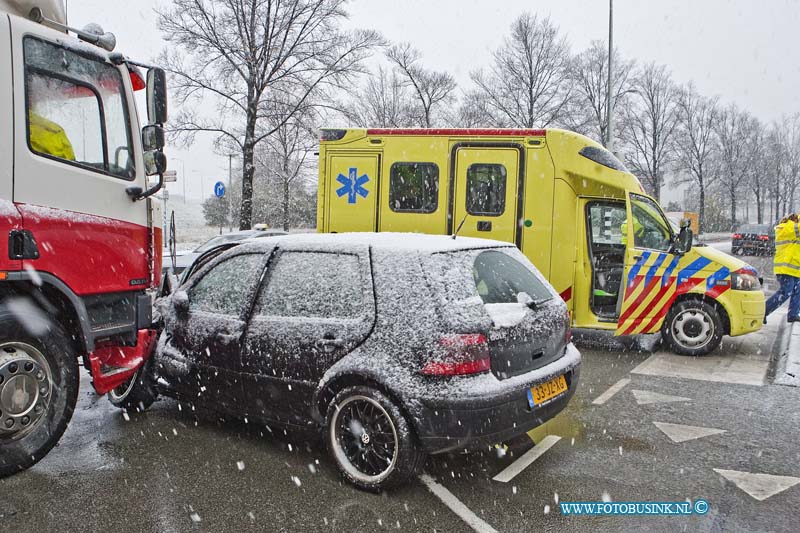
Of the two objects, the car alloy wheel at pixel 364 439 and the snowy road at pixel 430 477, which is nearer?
the snowy road at pixel 430 477

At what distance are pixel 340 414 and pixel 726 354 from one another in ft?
20.5

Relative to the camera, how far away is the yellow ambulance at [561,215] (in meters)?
7.93

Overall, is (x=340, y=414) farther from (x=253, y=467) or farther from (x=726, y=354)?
(x=726, y=354)

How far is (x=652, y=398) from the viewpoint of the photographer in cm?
603

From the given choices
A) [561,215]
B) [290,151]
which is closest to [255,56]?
[290,151]

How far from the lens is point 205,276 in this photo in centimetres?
494

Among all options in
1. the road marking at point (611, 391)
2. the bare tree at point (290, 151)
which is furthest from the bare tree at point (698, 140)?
the road marking at point (611, 391)

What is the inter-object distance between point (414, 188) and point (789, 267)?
6.07m

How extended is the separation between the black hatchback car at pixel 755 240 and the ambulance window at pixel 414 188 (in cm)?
2715

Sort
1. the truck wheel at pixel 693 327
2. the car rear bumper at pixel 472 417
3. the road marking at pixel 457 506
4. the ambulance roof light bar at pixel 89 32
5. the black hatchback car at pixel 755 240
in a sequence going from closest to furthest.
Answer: the road marking at pixel 457 506 < the car rear bumper at pixel 472 417 < the ambulance roof light bar at pixel 89 32 < the truck wheel at pixel 693 327 < the black hatchback car at pixel 755 240

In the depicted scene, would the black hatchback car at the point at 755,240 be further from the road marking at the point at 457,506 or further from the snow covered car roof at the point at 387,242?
the road marking at the point at 457,506

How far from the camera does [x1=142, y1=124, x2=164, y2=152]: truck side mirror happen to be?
15.6 feet

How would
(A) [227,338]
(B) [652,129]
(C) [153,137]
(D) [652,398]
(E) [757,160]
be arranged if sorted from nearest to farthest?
(A) [227,338], (C) [153,137], (D) [652,398], (B) [652,129], (E) [757,160]

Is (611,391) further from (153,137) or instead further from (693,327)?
(153,137)
